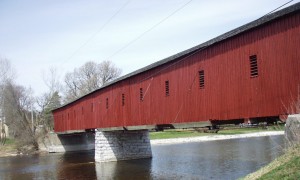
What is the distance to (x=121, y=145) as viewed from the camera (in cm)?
3094

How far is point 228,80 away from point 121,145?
17.6 metres

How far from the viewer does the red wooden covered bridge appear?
40.8 ft

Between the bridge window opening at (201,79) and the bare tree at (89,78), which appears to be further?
the bare tree at (89,78)

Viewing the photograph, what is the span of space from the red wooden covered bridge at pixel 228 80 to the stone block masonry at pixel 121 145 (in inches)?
281

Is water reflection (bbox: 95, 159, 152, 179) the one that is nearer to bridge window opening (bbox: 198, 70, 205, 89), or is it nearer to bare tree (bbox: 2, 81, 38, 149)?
bridge window opening (bbox: 198, 70, 205, 89)

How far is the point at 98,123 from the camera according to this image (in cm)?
3052

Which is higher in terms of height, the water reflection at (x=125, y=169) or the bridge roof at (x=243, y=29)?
the bridge roof at (x=243, y=29)

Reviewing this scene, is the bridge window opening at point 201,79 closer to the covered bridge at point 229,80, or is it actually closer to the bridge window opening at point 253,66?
the covered bridge at point 229,80

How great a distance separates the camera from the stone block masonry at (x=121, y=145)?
30.2 meters

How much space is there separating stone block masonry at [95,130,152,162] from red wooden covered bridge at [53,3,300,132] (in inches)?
281

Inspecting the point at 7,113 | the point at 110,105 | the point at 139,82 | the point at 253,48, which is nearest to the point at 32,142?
the point at 7,113

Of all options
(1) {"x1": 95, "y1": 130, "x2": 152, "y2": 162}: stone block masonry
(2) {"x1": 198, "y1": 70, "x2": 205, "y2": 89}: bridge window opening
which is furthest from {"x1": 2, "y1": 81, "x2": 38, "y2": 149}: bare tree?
(2) {"x1": 198, "y1": 70, "x2": 205, "y2": 89}: bridge window opening

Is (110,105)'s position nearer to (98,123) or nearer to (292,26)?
(98,123)

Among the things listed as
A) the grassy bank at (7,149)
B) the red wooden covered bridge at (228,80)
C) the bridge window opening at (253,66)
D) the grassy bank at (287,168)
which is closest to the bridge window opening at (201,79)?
the red wooden covered bridge at (228,80)
